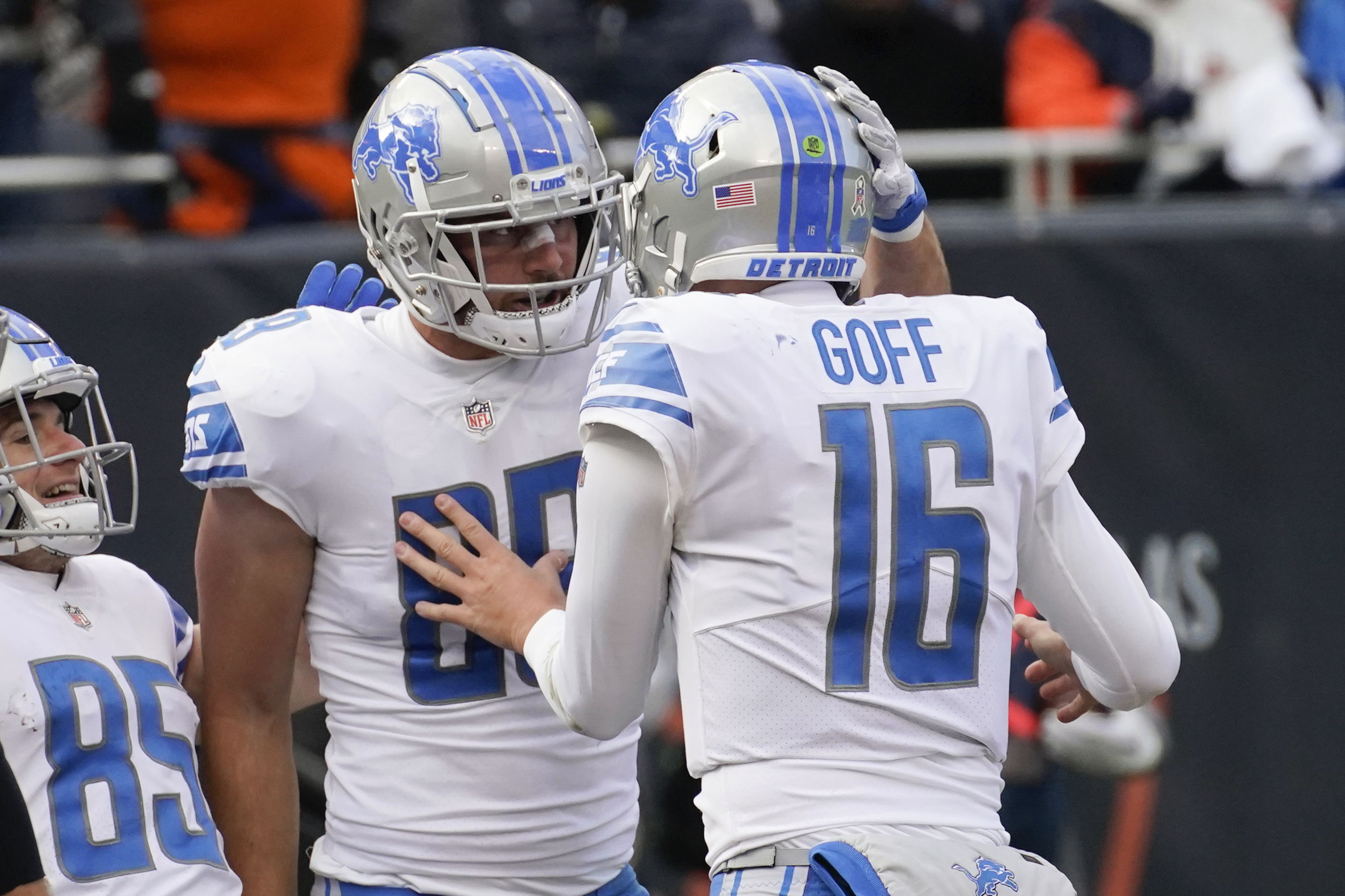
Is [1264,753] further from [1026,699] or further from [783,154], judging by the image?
[783,154]

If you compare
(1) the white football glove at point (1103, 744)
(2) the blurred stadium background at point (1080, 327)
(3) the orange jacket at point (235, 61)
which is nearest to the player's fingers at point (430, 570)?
(2) the blurred stadium background at point (1080, 327)

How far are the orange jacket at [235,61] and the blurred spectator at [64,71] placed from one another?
70mm

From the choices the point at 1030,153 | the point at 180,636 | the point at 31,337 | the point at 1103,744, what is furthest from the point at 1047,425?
the point at 1030,153

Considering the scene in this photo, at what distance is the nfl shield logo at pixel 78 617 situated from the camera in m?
2.20

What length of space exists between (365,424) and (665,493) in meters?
0.47

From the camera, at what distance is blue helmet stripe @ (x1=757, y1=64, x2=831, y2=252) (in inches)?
78.5

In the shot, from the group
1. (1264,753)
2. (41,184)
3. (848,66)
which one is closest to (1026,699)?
(1264,753)

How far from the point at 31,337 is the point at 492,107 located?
2.14ft

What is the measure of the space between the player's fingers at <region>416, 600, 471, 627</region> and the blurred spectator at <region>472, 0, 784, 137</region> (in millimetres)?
2847

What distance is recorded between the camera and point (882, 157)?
6.99 feet

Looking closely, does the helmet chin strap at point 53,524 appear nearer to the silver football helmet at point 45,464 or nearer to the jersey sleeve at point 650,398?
the silver football helmet at point 45,464

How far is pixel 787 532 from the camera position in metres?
1.87

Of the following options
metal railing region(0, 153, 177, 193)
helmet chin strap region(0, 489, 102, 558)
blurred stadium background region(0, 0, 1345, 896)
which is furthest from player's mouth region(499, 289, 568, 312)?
metal railing region(0, 153, 177, 193)

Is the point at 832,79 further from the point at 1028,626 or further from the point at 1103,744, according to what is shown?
the point at 1103,744
